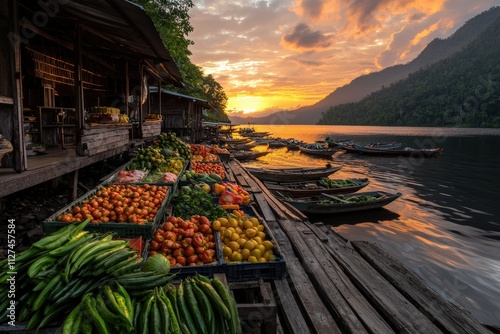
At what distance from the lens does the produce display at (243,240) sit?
4.14 m

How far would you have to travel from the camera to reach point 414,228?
14156mm

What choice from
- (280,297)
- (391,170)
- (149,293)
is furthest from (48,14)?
(391,170)

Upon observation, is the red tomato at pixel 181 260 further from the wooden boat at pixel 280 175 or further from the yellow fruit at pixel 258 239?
the wooden boat at pixel 280 175

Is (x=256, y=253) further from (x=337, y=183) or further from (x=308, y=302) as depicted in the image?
(x=337, y=183)

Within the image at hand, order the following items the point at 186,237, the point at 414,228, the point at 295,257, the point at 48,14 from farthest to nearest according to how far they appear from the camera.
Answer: the point at 414,228
the point at 48,14
the point at 295,257
the point at 186,237

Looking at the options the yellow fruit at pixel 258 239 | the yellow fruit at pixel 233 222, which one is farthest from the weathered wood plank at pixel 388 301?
the yellow fruit at pixel 233 222

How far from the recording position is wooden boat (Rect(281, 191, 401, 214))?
13125mm

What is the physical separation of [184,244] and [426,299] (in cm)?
408

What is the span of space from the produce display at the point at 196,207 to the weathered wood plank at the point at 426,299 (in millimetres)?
3369

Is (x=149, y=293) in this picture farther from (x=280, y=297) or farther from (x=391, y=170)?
(x=391, y=170)

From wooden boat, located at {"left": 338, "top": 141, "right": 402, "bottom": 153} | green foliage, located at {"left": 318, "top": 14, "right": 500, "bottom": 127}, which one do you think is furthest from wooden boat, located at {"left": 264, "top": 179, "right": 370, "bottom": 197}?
green foliage, located at {"left": 318, "top": 14, "right": 500, "bottom": 127}

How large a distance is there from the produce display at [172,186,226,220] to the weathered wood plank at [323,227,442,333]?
2465 mm

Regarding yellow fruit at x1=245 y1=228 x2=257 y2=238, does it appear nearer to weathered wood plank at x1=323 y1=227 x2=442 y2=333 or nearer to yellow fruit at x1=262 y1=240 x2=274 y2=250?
yellow fruit at x1=262 y1=240 x2=274 y2=250

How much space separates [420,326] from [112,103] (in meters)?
17.0
